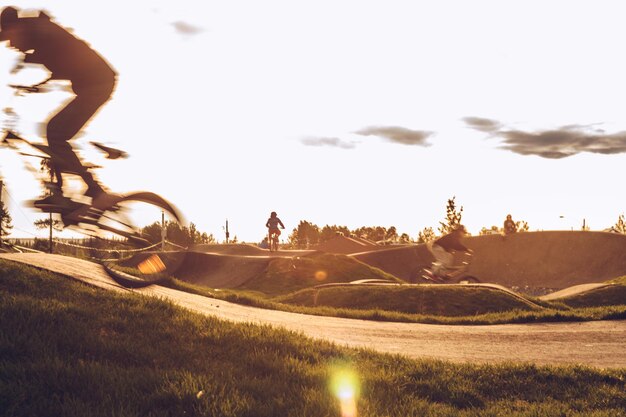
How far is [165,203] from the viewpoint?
2.47 metres

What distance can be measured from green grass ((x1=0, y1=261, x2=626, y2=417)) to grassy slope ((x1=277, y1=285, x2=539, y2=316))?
794 cm

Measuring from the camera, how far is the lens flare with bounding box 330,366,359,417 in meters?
4.86

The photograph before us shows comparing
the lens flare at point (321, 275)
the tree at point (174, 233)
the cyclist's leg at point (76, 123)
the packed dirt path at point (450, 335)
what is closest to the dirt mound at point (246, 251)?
the lens flare at point (321, 275)

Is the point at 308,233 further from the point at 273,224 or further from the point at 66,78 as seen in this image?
the point at 66,78

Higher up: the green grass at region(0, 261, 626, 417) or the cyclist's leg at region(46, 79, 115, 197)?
the cyclist's leg at region(46, 79, 115, 197)

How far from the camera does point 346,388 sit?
18.3 ft

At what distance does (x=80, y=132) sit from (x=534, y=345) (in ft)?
31.0

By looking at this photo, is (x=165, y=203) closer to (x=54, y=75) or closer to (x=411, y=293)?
(x=54, y=75)

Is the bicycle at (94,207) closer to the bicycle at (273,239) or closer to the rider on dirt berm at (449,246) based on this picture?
the rider on dirt berm at (449,246)

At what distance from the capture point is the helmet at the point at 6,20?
2.60 meters

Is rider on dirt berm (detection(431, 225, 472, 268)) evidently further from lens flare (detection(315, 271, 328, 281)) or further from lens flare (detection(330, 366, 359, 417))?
lens flare (detection(330, 366, 359, 417))

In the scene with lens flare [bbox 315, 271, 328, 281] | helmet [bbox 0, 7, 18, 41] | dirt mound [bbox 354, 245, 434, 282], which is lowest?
lens flare [bbox 315, 271, 328, 281]

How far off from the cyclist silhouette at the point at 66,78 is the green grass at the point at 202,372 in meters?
2.30

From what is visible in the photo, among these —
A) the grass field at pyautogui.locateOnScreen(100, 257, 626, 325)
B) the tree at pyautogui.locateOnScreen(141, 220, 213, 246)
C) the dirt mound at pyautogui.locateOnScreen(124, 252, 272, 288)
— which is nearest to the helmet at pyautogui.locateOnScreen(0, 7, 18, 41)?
the tree at pyautogui.locateOnScreen(141, 220, 213, 246)
